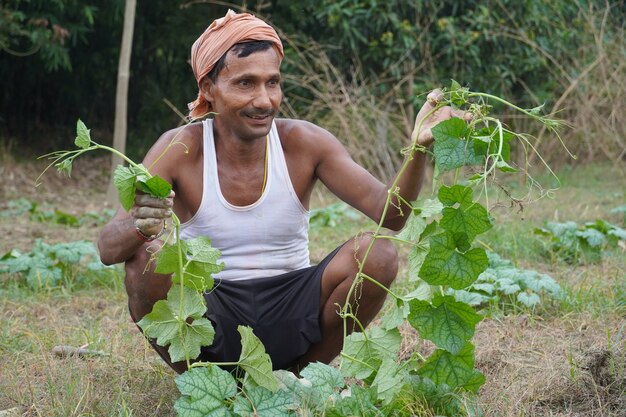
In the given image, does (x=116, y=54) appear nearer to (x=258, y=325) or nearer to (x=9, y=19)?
(x=9, y=19)

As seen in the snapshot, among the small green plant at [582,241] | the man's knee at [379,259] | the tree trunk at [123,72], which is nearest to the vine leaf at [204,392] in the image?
the man's knee at [379,259]

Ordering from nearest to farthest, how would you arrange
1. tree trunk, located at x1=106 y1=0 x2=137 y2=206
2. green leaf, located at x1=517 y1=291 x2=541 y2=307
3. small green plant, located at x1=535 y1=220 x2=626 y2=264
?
green leaf, located at x1=517 y1=291 x2=541 y2=307
small green plant, located at x1=535 y1=220 x2=626 y2=264
tree trunk, located at x1=106 y1=0 x2=137 y2=206

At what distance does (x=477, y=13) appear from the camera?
916 centimetres

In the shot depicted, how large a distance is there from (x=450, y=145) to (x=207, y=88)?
0.98 metres

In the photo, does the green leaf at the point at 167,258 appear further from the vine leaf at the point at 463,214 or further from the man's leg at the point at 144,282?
the vine leaf at the point at 463,214

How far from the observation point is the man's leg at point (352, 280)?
8.86 feet

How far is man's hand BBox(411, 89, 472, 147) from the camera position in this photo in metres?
2.37

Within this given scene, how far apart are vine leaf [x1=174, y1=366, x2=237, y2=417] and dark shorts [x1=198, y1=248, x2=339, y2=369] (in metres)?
0.47

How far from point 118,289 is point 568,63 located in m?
6.89

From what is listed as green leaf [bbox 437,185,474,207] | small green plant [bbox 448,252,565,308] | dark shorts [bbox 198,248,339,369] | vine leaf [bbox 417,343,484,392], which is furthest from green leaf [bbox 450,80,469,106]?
small green plant [bbox 448,252,565,308]

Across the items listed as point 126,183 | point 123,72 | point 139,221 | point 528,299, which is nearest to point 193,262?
point 139,221

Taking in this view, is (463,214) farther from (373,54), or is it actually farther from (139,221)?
(373,54)

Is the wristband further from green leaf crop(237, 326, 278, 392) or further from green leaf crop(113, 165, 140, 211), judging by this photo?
green leaf crop(237, 326, 278, 392)

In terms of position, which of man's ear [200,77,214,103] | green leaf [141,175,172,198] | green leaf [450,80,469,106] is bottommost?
green leaf [141,175,172,198]
